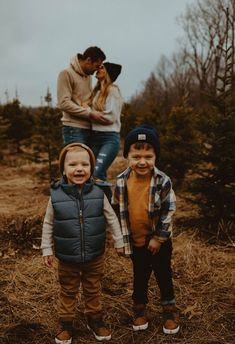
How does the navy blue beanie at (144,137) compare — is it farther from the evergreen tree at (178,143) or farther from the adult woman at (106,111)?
the evergreen tree at (178,143)

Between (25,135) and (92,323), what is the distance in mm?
13409

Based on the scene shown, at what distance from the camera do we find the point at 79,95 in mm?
4293

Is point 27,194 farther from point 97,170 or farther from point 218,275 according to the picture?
point 218,275

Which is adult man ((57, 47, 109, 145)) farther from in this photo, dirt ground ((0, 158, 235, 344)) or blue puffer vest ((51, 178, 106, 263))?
blue puffer vest ((51, 178, 106, 263))

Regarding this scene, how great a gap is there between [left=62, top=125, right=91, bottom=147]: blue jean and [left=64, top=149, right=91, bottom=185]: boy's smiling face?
1.68 metres

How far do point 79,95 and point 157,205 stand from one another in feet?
7.12

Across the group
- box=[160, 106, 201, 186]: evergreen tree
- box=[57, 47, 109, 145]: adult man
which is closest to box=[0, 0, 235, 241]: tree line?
box=[160, 106, 201, 186]: evergreen tree

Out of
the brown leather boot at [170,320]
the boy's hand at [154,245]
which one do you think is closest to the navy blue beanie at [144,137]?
the boy's hand at [154,245]

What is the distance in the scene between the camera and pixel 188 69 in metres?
45.2

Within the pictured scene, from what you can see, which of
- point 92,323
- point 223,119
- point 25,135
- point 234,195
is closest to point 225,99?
point 223,119

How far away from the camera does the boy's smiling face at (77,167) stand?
256 centimetres

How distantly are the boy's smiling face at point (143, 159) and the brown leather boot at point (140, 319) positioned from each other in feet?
3.68

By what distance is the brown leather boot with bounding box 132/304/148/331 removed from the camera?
9.22 feet

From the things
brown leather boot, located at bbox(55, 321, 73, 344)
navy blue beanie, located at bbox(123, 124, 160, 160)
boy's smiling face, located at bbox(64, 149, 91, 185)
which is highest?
navy blue beanie, located at bbox(123, 124, 160, 160)
